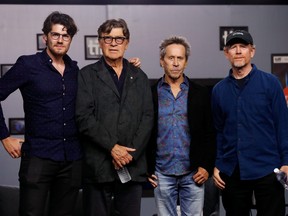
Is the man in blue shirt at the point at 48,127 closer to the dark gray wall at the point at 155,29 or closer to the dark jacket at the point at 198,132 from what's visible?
the dark jacket at the point at 198,132

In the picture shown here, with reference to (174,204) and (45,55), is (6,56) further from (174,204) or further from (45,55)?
(174,204)

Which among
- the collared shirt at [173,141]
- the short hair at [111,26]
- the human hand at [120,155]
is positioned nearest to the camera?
the human hand at [120,155]

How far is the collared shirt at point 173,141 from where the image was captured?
2.86 m

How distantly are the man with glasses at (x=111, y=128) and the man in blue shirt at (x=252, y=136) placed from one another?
48 centimetres

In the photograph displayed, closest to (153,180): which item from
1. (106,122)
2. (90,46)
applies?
(106,122)

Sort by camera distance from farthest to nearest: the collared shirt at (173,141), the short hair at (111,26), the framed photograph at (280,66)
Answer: the framed photograph at (280,66)
the collared shirt at (173,141)
the short hair at (111,26)

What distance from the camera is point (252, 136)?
279 centimetres

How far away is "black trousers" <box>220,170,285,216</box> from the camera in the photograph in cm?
276

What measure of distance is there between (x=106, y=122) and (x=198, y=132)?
547mm

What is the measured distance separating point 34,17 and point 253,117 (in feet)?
8.81

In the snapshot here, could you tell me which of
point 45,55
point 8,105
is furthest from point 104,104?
point 8,105

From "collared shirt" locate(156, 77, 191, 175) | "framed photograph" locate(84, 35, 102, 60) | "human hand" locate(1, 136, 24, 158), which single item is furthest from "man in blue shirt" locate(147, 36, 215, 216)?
"framed photograph" locate(84, 35, 102, 60)

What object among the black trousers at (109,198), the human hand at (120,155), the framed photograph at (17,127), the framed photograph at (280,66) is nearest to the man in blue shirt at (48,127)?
the black trousers at (109,198)

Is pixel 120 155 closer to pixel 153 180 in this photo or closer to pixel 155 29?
pixel 153 180
